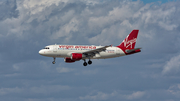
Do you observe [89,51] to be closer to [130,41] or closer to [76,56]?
[76,56]

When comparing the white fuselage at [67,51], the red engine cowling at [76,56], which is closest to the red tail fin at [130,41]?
the white fuselage at [67,51]

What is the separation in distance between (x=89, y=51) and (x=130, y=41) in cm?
1875

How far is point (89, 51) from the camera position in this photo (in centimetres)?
9375

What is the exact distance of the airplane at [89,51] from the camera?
92500 mm

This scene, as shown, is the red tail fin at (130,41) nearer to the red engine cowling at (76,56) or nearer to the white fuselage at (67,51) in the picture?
the white fuselage at (67,51)

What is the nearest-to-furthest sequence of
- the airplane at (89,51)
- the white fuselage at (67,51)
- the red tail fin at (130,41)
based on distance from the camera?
1. the white fuselage at (67,51)
2. the airplane at (89,51)
3. the red tail fin at (130,41)

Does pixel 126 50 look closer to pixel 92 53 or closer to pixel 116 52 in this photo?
pixel 116 52

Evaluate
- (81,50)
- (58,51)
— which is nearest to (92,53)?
(81,50)

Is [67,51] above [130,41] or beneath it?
beneath

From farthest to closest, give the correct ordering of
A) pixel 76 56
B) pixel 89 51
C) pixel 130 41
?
pixel 130 41 → pixel 89 51 → pixel 76 56

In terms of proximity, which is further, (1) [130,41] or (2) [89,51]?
(1) [130,41]

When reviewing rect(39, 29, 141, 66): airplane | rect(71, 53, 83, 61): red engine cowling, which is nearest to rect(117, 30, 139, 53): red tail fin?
rect(39, 29, 141, 66): airplane

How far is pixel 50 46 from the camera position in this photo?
93.4m

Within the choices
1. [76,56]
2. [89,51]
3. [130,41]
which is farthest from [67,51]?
[130,41]
